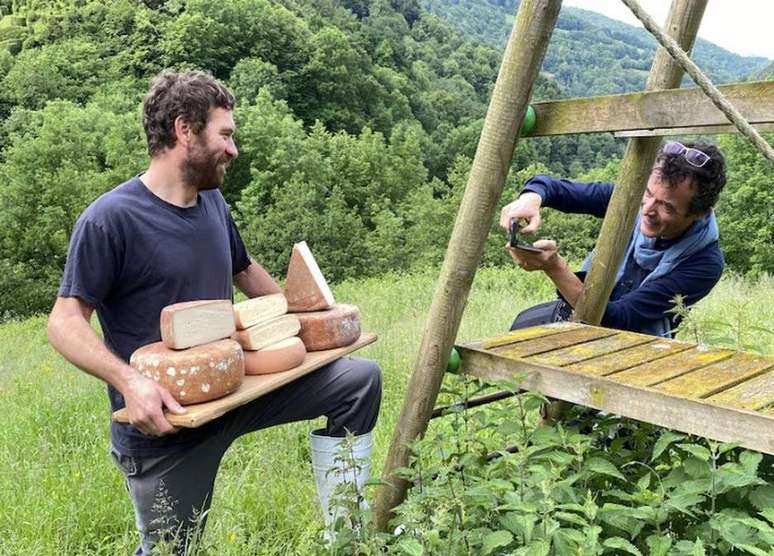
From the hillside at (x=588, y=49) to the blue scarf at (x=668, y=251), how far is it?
7364 cm

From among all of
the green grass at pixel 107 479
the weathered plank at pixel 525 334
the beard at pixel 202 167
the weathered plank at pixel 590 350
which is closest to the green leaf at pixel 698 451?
the weathered plank at pixel 590 350

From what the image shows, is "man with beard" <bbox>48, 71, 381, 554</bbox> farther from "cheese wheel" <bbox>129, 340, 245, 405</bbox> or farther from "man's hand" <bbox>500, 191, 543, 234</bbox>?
"man's hand" <bbox>500, 191, 543, 234</bbox>

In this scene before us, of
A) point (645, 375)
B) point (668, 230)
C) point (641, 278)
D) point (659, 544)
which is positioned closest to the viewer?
point (659, 544)

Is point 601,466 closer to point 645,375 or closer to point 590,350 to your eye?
point 645,375

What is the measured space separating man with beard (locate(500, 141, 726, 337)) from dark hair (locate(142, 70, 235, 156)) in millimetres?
1181

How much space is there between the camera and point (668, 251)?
2.78 metres

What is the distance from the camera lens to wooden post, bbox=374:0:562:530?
5.78 feet

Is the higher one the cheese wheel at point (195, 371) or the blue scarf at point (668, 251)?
the blue scarf at point (668, 251)

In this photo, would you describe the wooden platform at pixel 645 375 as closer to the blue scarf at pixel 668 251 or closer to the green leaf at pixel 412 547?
the green leaf at pixel 412 547

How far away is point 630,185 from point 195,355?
141cm

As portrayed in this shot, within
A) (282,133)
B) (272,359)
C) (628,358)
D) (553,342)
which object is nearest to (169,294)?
(272,359)

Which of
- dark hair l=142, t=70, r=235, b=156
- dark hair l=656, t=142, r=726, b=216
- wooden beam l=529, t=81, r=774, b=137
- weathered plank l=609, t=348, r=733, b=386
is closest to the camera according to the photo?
wooden beam l=529, t=81, r=774, b=137

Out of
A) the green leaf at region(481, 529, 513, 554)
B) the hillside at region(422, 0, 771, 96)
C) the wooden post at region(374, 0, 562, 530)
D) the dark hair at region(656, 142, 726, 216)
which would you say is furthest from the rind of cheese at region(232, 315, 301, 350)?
the hillside at region(422, 0, 771, 96)

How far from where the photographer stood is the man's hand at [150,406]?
1973 mm
